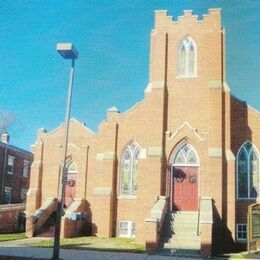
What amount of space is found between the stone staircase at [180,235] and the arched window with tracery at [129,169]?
3.71 meters

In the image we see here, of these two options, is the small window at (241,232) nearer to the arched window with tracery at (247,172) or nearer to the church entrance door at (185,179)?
the arched window with tracery at (247,172)

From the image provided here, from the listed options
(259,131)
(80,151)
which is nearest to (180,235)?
(259,131)

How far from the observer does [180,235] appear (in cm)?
2142

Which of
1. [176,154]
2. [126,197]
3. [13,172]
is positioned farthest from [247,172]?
[13,172]

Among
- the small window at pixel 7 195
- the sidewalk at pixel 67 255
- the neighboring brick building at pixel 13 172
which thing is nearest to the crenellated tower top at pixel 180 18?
the sidewalk at pixel 67 255

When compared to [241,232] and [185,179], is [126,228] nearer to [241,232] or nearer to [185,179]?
[185,179]

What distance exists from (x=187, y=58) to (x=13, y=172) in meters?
22.2

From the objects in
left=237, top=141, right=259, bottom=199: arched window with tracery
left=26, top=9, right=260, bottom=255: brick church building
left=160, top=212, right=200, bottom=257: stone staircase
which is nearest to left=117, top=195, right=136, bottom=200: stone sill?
left=26, top=9, right=260, bottom=255: brick church building

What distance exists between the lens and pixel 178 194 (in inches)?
981

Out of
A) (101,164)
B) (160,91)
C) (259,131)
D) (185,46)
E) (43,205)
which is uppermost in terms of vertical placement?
(185,46)

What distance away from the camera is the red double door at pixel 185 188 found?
24766mm

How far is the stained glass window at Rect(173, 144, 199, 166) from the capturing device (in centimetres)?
2514

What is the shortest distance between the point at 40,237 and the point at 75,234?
1.92 m

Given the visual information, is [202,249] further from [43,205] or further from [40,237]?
[43,205]
